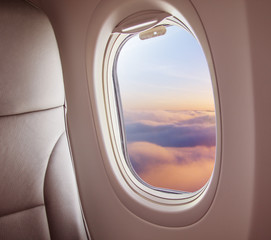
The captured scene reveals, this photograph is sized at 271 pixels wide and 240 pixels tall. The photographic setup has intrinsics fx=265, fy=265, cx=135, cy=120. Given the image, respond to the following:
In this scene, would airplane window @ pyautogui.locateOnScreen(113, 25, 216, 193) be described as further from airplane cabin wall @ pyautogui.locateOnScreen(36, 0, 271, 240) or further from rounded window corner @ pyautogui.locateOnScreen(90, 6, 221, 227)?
airplane cabin wall @ pyautogui.locateOnScreen(36, 0, 271, 240)

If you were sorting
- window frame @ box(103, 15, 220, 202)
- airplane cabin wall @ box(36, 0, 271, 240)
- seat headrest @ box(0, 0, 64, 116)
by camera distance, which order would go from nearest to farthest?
airplane cabin wall @ box(36, 0, 271, 240) < seat headrest @ box(0, 0, 64, 116) < window frame @ box(103, 15, 220, 202)

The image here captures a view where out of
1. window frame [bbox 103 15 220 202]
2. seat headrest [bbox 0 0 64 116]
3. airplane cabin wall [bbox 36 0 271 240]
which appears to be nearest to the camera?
airplane cabin wall [bbox 36 0 271 240]

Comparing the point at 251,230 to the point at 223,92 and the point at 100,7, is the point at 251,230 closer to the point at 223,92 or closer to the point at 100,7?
the point at 223,92

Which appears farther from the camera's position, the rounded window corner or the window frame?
the window frame

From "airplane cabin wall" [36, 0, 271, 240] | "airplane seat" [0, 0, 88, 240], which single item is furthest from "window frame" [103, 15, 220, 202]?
"airplane seat" [0, 0, 88, 240]

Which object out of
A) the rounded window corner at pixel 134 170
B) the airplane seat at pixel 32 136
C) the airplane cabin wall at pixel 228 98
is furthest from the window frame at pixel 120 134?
the airplane seat at pixel 32 136

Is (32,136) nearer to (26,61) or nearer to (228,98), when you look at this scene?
(26,61)

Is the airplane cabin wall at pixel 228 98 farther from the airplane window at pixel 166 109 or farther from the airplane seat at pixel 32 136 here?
the airplane window at pixel 166 109

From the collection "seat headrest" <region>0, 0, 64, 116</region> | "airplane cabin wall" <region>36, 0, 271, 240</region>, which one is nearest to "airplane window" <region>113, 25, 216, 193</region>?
"airplane cabin wall" <region>36, 0, 271, 240</region>
